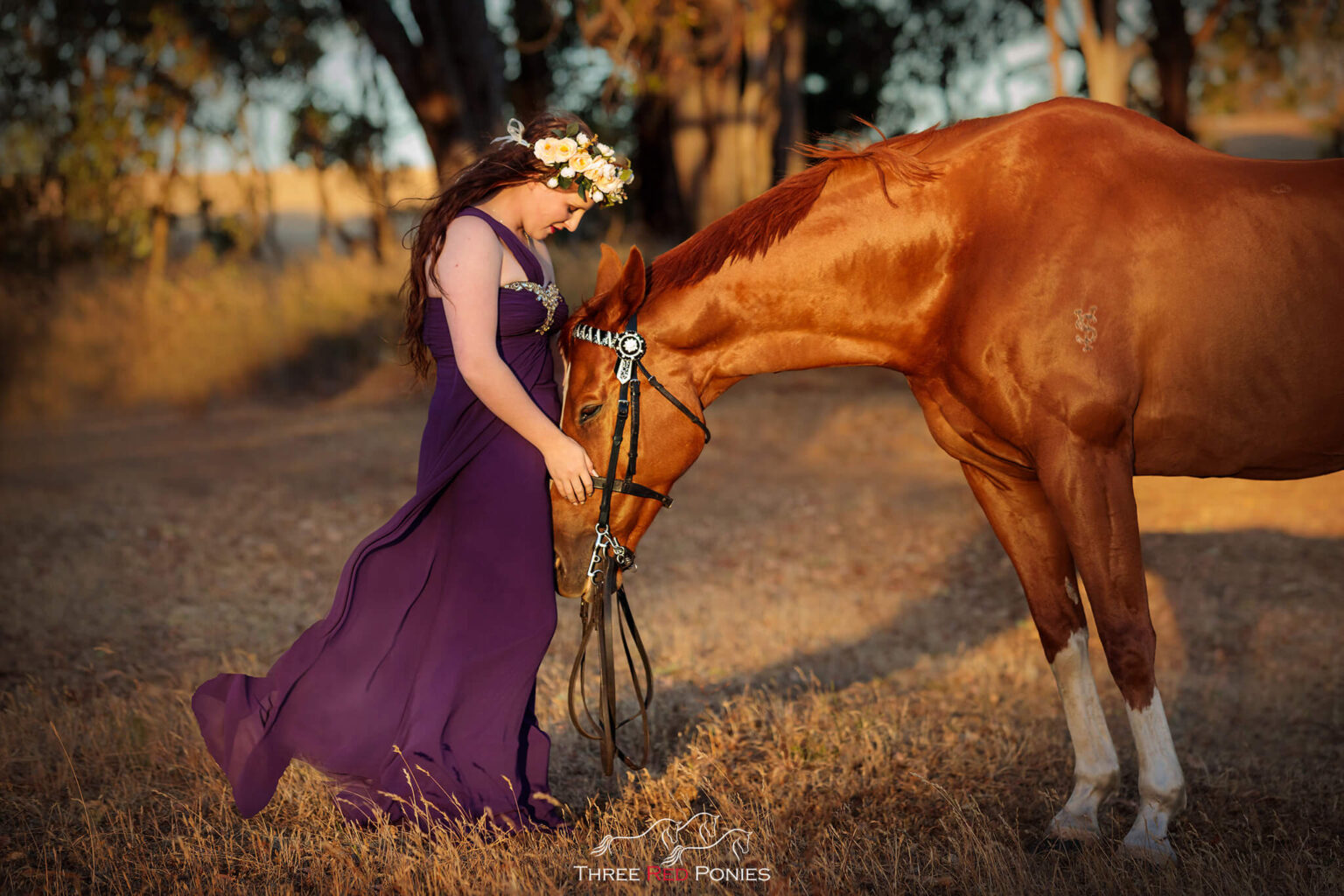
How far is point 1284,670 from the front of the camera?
16.2 ft

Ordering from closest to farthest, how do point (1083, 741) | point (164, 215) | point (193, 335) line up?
point (1083, 741)
point (193, 335)
point (164, 215)

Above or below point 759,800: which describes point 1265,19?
above

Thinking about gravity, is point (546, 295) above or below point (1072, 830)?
above

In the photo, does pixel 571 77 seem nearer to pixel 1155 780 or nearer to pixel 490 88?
pixel 490 88

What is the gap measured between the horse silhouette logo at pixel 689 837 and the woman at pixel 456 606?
0.80 feet

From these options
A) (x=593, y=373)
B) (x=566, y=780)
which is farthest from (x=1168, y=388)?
(x=566, y=780)

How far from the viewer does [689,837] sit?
319 centimetres

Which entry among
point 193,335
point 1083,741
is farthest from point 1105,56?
point 193,335

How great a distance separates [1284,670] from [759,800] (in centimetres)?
296

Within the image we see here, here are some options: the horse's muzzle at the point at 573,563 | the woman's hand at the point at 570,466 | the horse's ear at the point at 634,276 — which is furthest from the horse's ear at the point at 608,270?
the horse's muzzle at the point at 573,563

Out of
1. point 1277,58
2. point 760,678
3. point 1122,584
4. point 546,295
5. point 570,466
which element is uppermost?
point 1277,58

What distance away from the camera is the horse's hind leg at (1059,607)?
3305mm

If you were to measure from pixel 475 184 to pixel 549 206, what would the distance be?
22 cm

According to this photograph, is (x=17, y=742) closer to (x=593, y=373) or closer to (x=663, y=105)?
(x=593, y=373)
